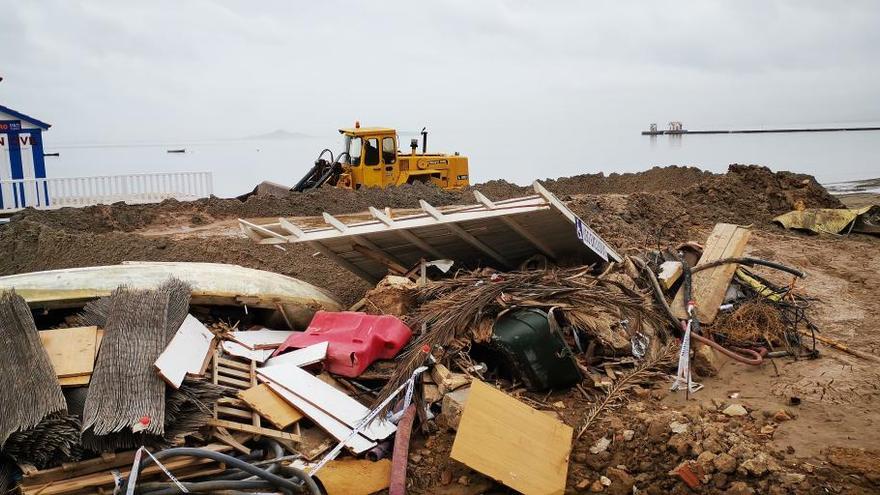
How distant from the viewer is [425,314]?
632cm

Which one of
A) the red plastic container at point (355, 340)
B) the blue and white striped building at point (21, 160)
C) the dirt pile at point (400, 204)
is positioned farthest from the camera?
the blue and white striped building at point (21, 160)

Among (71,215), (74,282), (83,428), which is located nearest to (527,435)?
(83,428)

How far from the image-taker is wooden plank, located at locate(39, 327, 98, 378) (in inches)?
185

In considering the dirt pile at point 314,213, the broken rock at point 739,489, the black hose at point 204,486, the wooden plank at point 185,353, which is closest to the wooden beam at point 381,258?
the dirt pile at point 314,213

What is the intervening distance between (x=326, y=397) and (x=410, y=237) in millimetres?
2110

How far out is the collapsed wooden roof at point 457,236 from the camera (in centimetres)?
648

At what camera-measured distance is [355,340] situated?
6.04m

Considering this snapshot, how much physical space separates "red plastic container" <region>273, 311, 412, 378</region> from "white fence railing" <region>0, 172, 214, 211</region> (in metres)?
11.9

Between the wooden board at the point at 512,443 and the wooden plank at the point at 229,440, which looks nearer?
the wooden board at the point at 512,443

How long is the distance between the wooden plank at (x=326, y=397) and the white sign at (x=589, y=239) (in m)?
2.68

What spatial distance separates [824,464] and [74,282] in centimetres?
631

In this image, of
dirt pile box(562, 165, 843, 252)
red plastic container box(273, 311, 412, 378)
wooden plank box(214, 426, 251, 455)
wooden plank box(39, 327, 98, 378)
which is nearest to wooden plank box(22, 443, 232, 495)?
wooden plank box(214, 426, 251, 455)

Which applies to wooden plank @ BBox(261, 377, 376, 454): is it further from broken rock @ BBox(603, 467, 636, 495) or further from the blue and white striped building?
the blue and white striped building

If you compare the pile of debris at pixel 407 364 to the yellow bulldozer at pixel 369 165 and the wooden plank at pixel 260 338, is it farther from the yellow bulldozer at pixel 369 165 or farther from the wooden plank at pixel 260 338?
the yellow bulldozer at pixel 369 165
